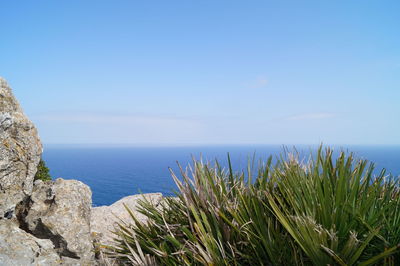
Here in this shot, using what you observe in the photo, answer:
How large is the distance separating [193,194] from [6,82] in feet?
15.1

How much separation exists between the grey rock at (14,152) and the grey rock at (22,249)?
0.37 meters

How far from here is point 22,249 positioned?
151 inches

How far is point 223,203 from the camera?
303 centimetres

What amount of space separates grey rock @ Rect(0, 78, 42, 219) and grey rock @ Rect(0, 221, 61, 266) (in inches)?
14.4

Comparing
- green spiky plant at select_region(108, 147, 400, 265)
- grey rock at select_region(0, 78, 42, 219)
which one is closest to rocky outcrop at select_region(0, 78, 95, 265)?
grey rock at select_region(0, 78, 42, 219)

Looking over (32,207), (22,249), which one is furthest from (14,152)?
(22,249)

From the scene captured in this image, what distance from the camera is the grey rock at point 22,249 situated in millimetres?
3607

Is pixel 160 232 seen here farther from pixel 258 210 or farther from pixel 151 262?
pixel 258 210

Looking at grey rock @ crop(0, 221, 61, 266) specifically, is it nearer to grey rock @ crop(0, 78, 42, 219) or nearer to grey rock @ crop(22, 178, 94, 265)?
grey rock @ crop(22, 178, 94, 265)

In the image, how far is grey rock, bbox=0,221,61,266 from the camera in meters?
3.61

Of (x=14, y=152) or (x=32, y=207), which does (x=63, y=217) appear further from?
(x=14, y=152)

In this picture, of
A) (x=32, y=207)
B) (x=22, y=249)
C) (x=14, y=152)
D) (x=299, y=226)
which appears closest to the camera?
(x=299, y=226)

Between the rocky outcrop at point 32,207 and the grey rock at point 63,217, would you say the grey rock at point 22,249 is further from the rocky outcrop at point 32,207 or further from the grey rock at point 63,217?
the grey rock at point 63,217

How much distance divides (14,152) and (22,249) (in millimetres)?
1709
